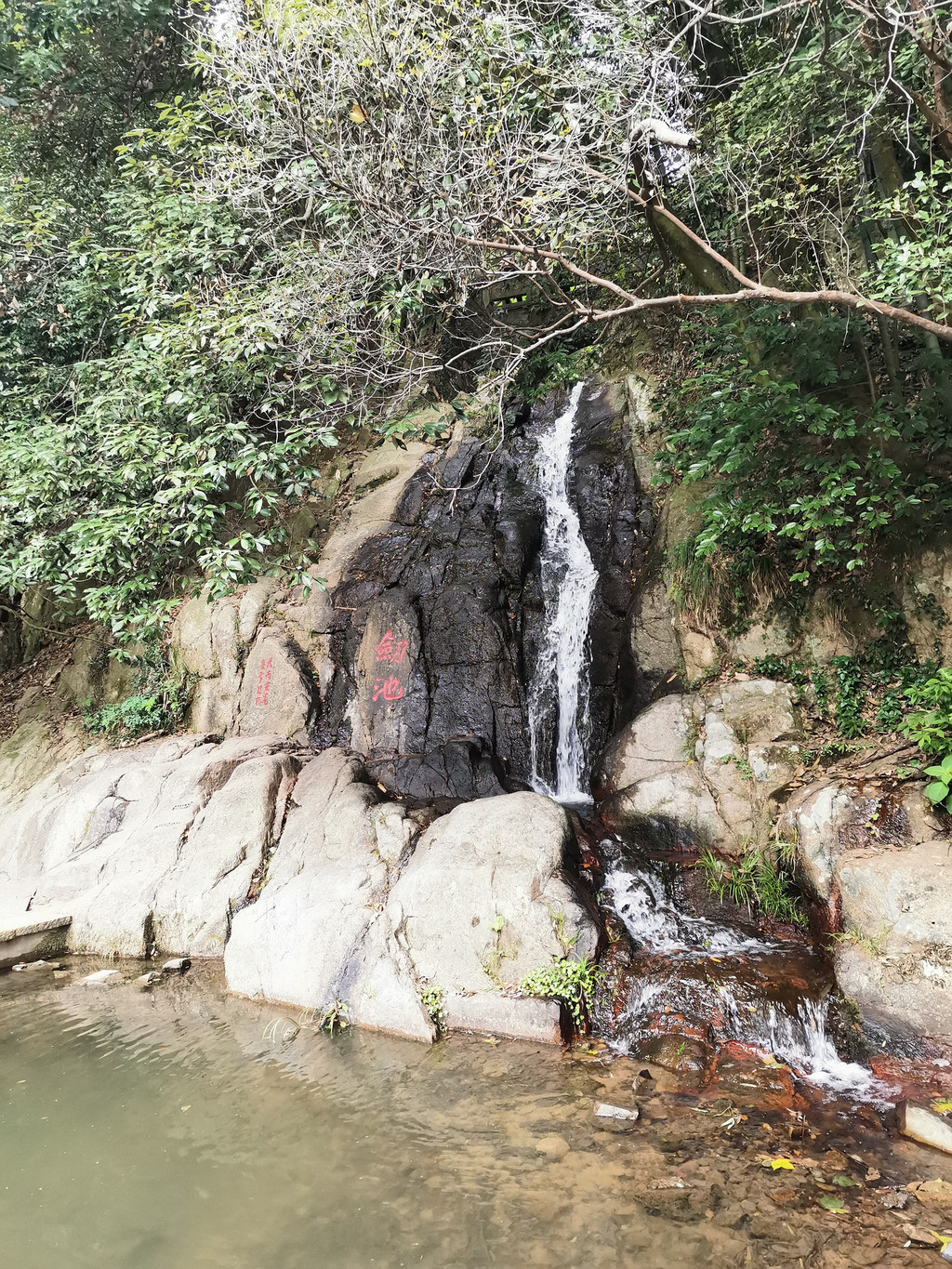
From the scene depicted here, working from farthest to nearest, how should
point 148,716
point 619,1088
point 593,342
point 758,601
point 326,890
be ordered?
1. point 593,342
2. point 148,716
3. point 758,601
4. point 326,890
5. point 619,1088

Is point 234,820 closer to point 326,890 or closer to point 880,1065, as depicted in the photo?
point 326,890

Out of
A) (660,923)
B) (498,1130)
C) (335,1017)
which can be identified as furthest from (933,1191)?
(335,1017)

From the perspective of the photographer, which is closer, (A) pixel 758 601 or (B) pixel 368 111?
(B) pixel 368 111

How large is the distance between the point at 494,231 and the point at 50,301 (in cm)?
A: 726

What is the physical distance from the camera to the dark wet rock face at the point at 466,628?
7.96 m

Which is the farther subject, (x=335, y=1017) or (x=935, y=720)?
(x=335, y=1017)

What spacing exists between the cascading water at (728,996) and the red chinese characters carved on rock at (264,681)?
5165 millimetres

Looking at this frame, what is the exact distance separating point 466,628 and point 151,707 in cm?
445

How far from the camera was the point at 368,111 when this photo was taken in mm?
6652

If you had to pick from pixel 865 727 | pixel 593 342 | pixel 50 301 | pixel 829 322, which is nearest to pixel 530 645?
pixel 865 727

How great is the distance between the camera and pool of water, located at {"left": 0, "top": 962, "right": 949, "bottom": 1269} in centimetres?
320

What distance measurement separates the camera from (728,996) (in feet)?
15.6

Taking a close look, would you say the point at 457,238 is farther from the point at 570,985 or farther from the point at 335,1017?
the point at 335,1017

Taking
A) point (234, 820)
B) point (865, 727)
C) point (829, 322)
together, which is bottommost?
point (234, 820)
